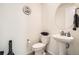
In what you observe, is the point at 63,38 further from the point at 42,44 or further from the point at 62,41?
the point at 42,44

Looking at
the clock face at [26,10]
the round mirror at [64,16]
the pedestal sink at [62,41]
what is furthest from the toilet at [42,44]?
the clock face at [26,10]

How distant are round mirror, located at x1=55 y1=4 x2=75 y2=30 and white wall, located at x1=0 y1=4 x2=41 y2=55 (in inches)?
13.4

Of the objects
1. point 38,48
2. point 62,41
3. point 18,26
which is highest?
point 18,26

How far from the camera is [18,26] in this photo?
1638 millimetres

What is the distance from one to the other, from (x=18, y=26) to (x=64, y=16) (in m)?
0.80

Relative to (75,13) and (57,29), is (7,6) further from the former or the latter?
(75,13)

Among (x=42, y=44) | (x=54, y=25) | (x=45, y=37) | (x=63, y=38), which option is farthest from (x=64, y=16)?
(x=42, y=44)

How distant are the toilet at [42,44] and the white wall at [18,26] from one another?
3.4 inches

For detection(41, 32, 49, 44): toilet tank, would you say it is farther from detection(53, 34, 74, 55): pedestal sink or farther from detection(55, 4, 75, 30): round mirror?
detection(55, 4, 75, 30): round mirror

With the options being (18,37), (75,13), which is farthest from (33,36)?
(75,13)

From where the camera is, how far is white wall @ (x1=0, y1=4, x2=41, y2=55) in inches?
61.3

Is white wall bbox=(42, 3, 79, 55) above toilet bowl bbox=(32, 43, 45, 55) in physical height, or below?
above

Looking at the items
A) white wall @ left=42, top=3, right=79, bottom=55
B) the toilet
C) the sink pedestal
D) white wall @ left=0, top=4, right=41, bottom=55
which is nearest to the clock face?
white wall @ left=0, top=4, right=41, bottom=55

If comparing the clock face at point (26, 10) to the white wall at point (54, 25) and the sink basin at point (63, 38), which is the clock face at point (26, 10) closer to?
the white wall at point (54, 25)
